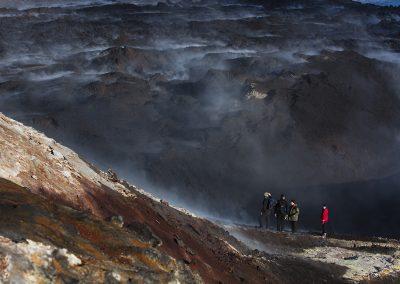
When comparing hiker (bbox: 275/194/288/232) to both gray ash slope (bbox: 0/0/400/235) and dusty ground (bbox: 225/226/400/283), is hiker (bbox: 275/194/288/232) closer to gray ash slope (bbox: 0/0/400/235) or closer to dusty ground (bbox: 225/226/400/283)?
dusty ground (bbox: 225/226/400/283)

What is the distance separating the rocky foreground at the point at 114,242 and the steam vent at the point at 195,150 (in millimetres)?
32

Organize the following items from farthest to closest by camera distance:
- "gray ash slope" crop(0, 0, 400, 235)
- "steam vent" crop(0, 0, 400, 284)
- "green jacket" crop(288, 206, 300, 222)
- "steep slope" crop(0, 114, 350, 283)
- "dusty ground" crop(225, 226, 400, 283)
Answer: "gray ash slope" crop(0, 0, 400, 235), "green jacket" crop(288, 206, 300, 222), "dusty ground" crop(225, 226, 400, 283), "steam vent" crop(0, 0, 400, 284), "steep slope" crop(0, 114, 350, 283)

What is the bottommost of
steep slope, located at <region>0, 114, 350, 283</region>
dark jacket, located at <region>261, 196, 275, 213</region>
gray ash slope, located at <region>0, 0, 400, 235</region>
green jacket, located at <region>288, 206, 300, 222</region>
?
steep slope, located at <region>0, 114, 350, 283</region>

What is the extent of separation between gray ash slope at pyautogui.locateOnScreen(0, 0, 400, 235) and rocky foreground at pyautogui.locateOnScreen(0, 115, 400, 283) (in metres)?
8.01

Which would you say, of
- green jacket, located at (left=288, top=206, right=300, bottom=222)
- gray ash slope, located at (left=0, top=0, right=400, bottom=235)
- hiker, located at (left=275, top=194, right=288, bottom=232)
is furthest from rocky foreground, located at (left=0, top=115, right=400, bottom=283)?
gray ash slope, located at (left=0, top=0, right=400, bottom=235)

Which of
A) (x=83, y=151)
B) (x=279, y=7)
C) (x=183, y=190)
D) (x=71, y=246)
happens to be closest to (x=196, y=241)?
(x=71, y=246)

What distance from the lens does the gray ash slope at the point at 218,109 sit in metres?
25.0

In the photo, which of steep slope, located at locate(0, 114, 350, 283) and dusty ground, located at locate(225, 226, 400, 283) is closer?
steep slope, located at locate(0, 114, 350, 283)

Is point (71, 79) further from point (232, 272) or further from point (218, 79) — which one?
point (232, 272)

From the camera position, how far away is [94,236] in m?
6.76

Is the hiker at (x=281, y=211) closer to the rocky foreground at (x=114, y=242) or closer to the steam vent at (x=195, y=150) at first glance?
the steam vent at (x=195, y=150)

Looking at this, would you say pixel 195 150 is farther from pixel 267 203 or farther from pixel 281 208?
pixel 281 208

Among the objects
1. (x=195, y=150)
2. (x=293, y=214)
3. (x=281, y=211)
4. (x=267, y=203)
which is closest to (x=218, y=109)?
(x=195, y=150)

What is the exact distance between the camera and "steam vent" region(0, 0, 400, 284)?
7.04 metres
